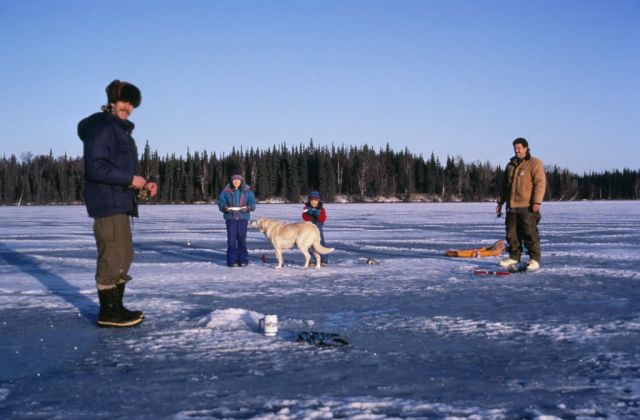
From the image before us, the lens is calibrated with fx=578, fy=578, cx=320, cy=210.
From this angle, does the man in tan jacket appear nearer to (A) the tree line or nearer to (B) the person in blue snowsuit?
(B) the person in blue snowsuit

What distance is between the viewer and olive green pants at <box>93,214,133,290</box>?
506cm

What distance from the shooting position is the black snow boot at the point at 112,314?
5133 millimetres

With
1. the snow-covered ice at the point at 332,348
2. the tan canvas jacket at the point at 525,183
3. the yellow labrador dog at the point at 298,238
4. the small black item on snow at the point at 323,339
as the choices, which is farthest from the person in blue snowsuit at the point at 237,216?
the small black item on snow at the point at 323,339

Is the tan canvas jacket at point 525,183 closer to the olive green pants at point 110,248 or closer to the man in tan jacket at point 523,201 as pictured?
the man in tan jacket at point 523,201

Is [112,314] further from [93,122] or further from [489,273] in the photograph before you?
[489,273]

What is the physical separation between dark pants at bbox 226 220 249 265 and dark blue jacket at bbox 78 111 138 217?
5232 mm

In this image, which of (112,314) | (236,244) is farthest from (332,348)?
(236,244)

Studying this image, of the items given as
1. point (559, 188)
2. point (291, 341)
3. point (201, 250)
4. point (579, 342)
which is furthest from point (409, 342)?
point (559, 188)

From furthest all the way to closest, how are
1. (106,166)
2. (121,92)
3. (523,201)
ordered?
(523,201) < (121,92) < (106,166)

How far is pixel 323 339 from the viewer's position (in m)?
4.51

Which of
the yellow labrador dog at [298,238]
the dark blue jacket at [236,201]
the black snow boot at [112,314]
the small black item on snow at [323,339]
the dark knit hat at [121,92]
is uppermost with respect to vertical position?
the dark knit hat at [121,92]

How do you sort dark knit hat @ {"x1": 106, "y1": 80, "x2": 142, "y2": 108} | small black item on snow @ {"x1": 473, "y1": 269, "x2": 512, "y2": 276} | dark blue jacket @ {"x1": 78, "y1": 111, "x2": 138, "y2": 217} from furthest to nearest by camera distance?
1. small black item on snow @ {"x1": 473, "y1": 269, "x2": 512, "y2": 276}
2. dark knit hat @ {"x1": 106, "y1": 80, "x2": 142, "y2": 108}
3. dark blue jacket @ {"x1": 78, "y1": 111, "x2": 138, "y2": 217}

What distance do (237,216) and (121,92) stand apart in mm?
5584

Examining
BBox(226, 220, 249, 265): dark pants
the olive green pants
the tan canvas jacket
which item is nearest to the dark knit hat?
the olive green pants
